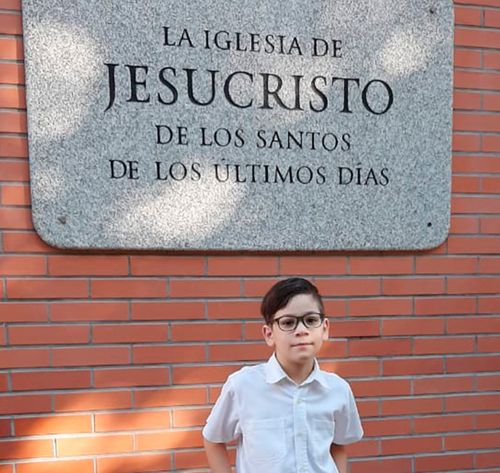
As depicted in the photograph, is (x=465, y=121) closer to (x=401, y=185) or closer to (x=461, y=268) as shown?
(x=401, y=185)

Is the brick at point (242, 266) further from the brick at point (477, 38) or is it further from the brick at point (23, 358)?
the brick at point (477, 38)

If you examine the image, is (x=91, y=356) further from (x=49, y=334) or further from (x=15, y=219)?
(x=15, y=219)

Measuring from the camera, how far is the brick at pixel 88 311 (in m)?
1.97

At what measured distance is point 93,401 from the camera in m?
2.01

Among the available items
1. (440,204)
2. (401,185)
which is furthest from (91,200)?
(440,204)

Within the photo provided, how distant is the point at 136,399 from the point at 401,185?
136 centimetres

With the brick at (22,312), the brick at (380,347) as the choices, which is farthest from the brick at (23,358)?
the brick at (380,347)

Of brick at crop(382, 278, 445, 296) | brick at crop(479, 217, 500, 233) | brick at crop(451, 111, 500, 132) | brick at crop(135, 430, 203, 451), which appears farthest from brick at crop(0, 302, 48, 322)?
brick at crop(479, 217, 500, 233)

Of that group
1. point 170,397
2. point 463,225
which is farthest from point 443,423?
point 170,397

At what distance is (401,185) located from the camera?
7.14 ft

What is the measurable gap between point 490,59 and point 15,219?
6.60 feet

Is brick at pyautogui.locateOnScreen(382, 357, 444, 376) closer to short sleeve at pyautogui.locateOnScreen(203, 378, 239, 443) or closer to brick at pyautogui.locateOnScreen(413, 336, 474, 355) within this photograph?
brick at pyautogui.locateOnScreen(413, 336, 474, 355)

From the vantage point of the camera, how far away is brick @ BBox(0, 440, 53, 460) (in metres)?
1.96

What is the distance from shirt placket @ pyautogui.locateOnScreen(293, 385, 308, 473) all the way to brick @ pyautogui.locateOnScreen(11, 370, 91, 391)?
928mm
